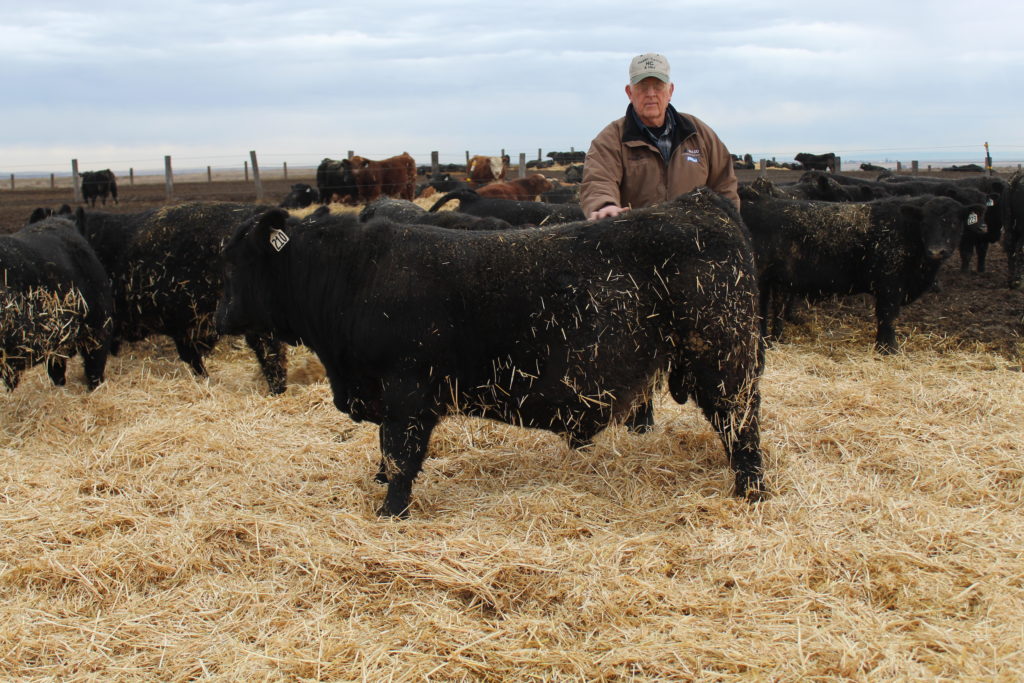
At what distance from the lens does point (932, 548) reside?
12.0 feet

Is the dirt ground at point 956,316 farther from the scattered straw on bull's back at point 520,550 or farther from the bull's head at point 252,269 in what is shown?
the bull's head at point 252,269

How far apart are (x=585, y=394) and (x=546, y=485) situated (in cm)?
73

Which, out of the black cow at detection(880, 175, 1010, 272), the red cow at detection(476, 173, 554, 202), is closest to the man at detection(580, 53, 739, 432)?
the black cow at detection(880, 175, 1010, 272)

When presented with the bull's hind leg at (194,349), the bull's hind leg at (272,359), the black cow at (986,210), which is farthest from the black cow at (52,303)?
the black cow at (986,210)

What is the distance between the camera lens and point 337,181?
23.9m

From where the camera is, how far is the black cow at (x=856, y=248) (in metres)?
8.27

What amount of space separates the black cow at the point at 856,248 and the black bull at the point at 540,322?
4.55m

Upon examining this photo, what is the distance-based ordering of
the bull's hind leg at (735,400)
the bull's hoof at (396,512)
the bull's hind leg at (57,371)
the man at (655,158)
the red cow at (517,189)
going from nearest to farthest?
the bull's hind leg at (735,400) < the bull's hoof at (396,512) < the man at (655,158) < the bull's hind leg at (57,371) < the red cow at (517,189)

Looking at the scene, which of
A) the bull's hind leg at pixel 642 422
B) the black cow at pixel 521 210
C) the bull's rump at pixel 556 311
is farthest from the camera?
the black cow at pixel 521 210

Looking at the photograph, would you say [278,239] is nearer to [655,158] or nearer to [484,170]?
[655,158]

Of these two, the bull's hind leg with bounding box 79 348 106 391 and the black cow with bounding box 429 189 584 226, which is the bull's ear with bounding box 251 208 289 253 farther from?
the black cow with bounding box 429 189 584 226

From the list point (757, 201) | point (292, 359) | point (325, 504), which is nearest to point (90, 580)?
point (325, 504)

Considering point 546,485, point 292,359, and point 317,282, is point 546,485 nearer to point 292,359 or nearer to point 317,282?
point 317,282

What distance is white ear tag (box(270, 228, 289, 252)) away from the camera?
14.3ft
